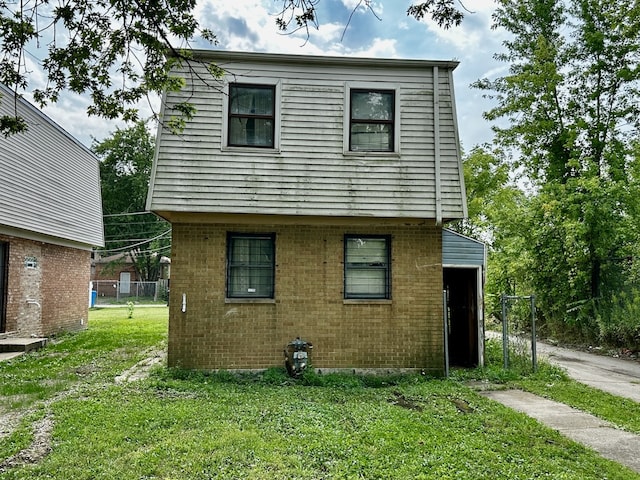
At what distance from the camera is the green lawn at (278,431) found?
169 inches

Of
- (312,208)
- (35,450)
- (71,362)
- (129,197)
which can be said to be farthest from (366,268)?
(129,197)

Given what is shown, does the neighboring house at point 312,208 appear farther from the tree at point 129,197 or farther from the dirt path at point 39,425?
the tree at point 129,197

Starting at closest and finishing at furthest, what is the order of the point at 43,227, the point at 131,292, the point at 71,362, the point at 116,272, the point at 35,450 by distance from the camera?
the point at 35,450
the point at 71,362
the point at 43,227
the point at 131,292
the point at 116,272

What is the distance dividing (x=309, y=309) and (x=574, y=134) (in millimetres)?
12146

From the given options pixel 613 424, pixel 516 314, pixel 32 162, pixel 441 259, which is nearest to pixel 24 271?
pixel 32 162

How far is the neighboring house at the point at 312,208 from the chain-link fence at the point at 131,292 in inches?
1173

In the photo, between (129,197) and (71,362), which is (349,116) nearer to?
(71,362)

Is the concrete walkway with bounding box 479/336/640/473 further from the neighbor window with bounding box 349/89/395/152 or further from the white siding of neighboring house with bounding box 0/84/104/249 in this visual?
the white siding of neighboring house with bounding box 0/84/104/249

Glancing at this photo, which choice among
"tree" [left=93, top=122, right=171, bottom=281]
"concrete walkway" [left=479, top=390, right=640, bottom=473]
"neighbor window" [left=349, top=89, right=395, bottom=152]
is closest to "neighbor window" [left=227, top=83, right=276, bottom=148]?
"neighbor window" [left=349, top=89, right=395, bottom=152]

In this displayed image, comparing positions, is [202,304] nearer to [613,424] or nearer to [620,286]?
[613,424]

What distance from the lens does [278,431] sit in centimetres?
527

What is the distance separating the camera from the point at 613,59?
15.5m

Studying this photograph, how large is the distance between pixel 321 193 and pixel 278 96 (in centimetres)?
203

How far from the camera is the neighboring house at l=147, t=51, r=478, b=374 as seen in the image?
8445 mm
